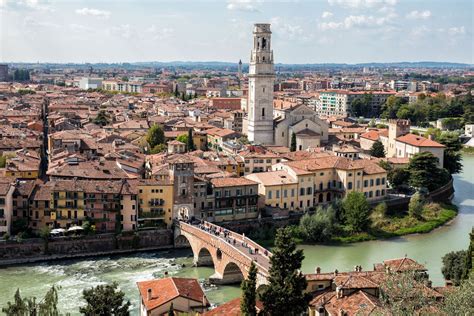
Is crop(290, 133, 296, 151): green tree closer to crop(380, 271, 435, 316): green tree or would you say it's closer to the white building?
crop(380, 271, 435, 316): green tree

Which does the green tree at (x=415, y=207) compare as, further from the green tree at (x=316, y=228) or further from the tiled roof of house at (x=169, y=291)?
the tiled roof of house at (x=169, y=291)

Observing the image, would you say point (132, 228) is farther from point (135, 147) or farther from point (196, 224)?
point (135, 147)

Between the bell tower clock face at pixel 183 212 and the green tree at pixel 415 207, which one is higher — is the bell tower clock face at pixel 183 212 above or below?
above

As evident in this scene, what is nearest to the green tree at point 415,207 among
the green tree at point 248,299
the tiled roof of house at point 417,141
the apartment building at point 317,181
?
the apartment building at point 317,181

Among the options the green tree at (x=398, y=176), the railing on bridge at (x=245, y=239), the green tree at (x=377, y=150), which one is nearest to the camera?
the railing on bridge at (x=245, y=239)

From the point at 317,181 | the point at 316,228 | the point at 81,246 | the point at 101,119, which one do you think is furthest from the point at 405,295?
the point at 101,119
